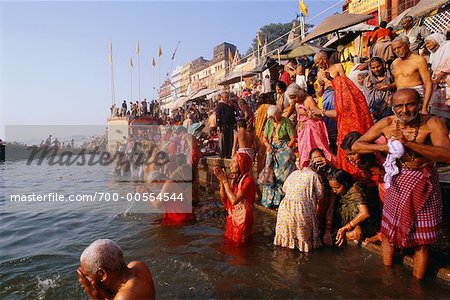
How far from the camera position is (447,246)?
3.65 m

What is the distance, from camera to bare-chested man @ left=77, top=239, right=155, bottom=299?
2084 mm

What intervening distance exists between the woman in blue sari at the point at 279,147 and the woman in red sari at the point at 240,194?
1.24m

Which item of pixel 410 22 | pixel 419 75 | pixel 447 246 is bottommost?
pixel 447 246

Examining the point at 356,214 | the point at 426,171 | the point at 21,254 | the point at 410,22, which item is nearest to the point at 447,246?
the point at 356,214

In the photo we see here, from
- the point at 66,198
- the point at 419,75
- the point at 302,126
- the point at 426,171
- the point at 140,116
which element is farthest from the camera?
the point at 140,116

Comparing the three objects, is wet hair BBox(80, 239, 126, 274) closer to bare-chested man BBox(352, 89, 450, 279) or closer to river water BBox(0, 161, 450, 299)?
river water BBox(0, 161, 450, 299)

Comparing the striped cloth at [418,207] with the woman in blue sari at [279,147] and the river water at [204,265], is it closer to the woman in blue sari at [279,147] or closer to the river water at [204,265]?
the river water at [204,265]

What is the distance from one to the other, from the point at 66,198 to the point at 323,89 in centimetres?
1021

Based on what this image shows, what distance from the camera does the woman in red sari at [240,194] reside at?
4.55 metres

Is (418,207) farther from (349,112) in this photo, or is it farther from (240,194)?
(240,194)

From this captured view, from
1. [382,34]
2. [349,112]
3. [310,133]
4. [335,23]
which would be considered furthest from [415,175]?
[335,23]

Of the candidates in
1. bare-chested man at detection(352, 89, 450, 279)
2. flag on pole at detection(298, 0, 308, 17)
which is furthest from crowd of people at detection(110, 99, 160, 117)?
bare-chested man at detection(352, 89, 450, 279)

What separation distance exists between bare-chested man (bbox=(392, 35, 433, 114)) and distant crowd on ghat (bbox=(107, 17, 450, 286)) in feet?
0.05

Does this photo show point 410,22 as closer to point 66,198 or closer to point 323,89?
point 323,89
